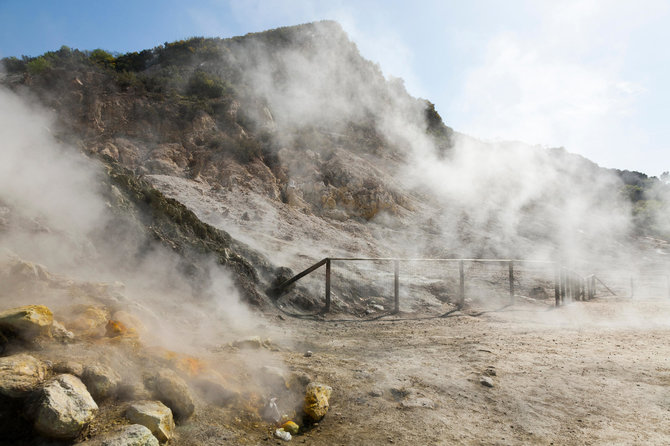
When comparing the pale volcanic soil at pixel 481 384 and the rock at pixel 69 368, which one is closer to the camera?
the rock at pixel 69 368

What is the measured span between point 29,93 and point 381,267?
56.6 ft

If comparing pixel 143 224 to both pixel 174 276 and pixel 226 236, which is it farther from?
pixel 226 236

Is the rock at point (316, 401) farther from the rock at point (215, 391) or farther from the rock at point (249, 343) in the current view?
the rock at point (249, 343)

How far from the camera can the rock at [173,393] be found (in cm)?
242

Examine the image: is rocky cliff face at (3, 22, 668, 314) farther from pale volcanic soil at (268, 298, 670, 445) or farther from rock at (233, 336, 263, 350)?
pale volcanic soil at (268, 298, 670, 445)

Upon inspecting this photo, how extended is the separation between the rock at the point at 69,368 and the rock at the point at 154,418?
41 cm

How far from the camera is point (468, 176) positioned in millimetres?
24531

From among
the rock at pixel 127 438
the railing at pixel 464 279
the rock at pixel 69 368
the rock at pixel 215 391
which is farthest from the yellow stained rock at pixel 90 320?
the railing at pixel 464 279

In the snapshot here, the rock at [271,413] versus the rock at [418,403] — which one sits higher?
the rock at [271,413]

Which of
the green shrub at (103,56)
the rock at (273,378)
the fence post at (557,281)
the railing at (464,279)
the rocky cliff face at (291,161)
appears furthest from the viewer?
the green shrub at (103,56)

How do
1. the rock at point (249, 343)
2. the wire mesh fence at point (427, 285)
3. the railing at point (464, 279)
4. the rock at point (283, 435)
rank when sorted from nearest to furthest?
the rock at point (283, 435), the rock at point (249, 343), the railing at point (464, 279), the wire mesh fence at point (427, 285)

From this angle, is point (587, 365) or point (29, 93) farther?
point (29, 93)

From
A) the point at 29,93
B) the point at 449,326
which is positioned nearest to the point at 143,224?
the point at 449,326

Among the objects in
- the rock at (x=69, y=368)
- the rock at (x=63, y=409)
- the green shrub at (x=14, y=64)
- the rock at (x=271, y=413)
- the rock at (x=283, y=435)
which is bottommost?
the rock at (x=283, y=435)
